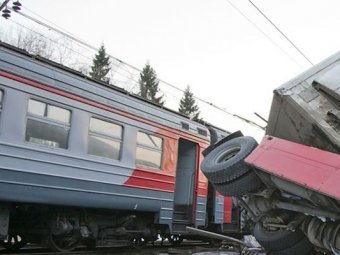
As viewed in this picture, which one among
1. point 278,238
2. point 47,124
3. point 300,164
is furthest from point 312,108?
point 47,124

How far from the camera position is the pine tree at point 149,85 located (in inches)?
1667

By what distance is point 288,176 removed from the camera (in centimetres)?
456

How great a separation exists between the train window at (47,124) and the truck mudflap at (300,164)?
362 centimetres

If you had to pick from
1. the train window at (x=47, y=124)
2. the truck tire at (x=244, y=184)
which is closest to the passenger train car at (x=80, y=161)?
the train window at (x=47, y=124)

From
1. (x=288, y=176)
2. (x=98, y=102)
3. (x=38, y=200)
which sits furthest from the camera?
(x=98, y=102)

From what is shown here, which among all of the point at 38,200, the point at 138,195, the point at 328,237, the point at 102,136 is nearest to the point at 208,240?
the point at 138,195

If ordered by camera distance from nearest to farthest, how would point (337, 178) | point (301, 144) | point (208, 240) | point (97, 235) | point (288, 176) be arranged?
point (337, 178)
point (288, 176)
point (301, 144)
point (97, 235)
point (208, 240)

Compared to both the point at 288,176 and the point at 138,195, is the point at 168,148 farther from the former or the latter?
the point at 288,176

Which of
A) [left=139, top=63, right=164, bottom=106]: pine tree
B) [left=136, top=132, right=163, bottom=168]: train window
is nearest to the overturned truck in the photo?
[left=136, top=132, right=163, bottom=168]: train window

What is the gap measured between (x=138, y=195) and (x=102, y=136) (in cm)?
140

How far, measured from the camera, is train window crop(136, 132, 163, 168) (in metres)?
9.35

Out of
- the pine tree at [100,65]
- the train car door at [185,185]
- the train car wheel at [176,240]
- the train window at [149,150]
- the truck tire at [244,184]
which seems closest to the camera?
the truck tire at [244,184]

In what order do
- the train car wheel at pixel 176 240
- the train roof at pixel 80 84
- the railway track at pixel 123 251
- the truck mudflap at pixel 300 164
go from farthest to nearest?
1. the train car wheel at pixel 176 240
2. the railway track at pixel 123 251
3. the train roof at pixel 80 84
4. the truck mudflap at pixel 300 164

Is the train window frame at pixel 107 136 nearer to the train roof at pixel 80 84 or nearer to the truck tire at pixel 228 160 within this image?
the train roof at pixel 80 84
